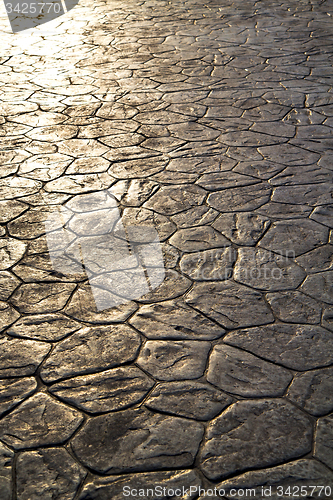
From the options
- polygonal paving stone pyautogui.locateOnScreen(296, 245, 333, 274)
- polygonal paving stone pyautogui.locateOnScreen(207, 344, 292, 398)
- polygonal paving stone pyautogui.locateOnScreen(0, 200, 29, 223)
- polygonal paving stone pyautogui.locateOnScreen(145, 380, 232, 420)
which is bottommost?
polygonal paving stone pyautogui.locateOnScreen(296, 245, 333, 274)

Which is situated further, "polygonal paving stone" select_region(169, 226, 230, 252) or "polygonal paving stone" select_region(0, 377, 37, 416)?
"polygonal paving stone" select_region(169, 226, 230, 252)

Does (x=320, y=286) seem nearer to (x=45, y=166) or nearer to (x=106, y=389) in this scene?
(x=106, y=389)

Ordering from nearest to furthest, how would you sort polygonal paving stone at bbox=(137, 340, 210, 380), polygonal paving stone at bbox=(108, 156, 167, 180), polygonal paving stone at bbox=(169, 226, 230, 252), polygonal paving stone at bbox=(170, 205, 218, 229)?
polygonal paving stone at bbox=(137, 340, 210, 380)
polygonal paving stone at bbox=(169, 226, 230, 252)
polygonal paving stone at bbox=(170, 205, 218, 229)
polygonal paving stone at bbox=(108, 156, 167, 180)

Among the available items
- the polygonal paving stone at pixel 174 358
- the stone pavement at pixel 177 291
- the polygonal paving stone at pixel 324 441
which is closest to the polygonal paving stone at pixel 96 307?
the stone pavement at pixel 177 291

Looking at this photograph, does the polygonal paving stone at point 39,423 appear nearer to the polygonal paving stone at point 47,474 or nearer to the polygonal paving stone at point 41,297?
the polygonal paving stone at point 47,474

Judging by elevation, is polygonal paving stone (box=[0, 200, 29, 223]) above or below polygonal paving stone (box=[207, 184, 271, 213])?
above

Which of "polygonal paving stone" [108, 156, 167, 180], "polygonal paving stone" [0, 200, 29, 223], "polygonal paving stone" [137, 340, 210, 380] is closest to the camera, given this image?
"polygonal paving stone" [137, 340, 210, 380]

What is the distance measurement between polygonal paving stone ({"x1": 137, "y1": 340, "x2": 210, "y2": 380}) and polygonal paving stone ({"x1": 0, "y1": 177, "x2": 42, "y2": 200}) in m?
2.56

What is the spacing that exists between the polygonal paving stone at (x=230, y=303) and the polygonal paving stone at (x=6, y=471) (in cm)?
165

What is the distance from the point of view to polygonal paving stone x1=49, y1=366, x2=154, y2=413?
2863mm

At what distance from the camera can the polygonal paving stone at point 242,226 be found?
4.21 metres

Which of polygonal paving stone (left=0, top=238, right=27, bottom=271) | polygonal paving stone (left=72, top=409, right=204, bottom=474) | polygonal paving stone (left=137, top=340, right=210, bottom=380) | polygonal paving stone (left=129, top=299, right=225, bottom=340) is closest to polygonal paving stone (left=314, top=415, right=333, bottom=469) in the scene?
polygonal paving stone (left=72, top=409, right=204, bottom=474)

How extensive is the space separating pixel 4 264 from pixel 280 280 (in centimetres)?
241

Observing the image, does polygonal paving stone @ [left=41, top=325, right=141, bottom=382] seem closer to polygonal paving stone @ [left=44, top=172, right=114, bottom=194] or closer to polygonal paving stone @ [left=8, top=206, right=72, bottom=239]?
polygonal paving stone @ [left=8, top=206, right=72, bottom=239]
